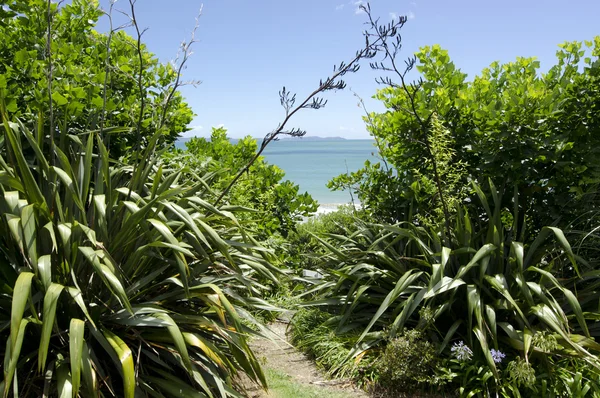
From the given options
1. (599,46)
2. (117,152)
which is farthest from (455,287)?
(117,152)

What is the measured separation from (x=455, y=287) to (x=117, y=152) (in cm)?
327

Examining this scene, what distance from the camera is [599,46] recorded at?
15.4ft

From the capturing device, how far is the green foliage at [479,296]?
146 inches

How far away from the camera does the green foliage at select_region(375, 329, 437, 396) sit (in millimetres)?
3717

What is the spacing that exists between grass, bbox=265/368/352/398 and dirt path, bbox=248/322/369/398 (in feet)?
0.07

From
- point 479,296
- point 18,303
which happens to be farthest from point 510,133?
point 18,303

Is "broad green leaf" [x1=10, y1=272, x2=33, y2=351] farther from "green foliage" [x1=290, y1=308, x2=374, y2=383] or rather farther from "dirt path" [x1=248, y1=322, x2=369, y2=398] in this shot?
"green foliage" [x1=290, y1=308, x2=374, y2=383]

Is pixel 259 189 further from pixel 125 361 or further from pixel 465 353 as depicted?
pixel 125 361

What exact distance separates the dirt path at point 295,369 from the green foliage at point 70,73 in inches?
79.2

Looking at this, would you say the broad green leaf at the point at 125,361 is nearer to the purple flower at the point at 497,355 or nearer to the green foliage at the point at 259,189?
the purple flower at the point at 497,355

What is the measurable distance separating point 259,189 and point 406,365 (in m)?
3.31

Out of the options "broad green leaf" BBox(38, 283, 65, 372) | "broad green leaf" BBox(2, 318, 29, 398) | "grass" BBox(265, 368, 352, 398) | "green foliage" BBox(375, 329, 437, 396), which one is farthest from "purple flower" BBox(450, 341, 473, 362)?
"broad green leaf" BBox(2, 318, 29, 398)

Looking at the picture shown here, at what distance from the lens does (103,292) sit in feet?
10.3

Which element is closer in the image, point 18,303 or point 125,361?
point 18,303
